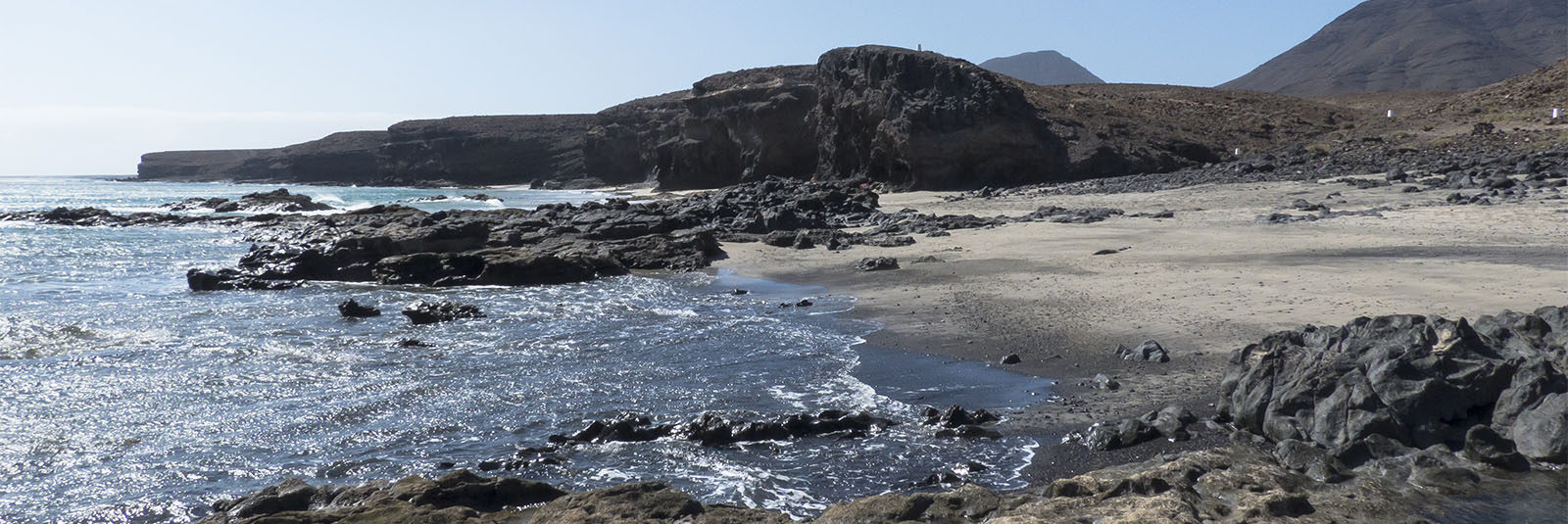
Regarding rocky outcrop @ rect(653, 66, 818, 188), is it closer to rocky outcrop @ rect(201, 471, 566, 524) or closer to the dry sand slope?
the dry sand slope

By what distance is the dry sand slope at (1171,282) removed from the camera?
8.53 m

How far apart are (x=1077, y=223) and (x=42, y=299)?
18.5 metres

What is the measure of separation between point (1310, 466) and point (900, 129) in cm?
3521

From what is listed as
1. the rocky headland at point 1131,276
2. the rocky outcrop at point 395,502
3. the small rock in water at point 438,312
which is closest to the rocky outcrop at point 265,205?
the rocky headland at point 1131,276

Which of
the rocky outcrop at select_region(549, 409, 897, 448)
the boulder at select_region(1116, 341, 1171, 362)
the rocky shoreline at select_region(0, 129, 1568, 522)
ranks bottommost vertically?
the rocky outcrop at select_region(549, 409, 897, 448)

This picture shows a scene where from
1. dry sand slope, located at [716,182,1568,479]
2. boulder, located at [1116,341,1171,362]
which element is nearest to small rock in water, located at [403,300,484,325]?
dry sand slope, located at [716,182,1568,479]

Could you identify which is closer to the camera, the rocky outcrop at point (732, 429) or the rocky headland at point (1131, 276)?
the rocky headland at point (1131, 276)

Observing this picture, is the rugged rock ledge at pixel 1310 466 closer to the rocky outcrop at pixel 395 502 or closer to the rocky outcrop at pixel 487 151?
the rocky outcrop at pixel 395 502

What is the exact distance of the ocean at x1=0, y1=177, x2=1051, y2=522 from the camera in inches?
246

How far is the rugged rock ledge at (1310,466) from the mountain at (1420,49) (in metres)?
83.9

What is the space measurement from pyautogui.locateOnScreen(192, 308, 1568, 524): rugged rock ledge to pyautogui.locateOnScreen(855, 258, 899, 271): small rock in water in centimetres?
995

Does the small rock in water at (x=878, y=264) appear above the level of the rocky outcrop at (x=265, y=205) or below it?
above

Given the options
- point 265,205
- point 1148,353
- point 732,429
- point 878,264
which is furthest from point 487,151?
point 732,429

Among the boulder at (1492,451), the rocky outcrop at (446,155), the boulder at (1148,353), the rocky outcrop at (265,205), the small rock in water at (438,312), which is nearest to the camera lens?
the boulder at (1492,451)
